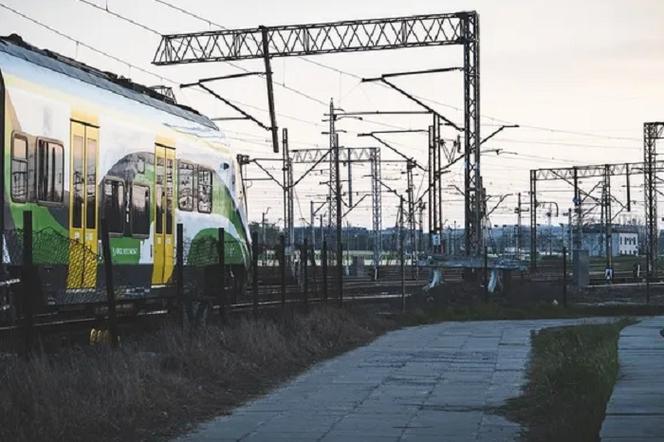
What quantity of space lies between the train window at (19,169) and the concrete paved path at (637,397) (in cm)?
706

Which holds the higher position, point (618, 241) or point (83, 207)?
point (618, 241)

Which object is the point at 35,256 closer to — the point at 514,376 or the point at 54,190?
the point at 54,190

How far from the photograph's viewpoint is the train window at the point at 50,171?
1335 centimetres

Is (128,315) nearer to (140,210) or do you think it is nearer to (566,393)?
(140,210)

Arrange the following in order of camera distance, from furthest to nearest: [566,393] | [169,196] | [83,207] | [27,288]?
[169,196] → [83,207] → [566,393] → [27,288]

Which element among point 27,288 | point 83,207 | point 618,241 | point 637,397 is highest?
point 618,241

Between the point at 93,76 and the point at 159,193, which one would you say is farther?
the point at 159,193

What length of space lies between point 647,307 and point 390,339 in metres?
13.1

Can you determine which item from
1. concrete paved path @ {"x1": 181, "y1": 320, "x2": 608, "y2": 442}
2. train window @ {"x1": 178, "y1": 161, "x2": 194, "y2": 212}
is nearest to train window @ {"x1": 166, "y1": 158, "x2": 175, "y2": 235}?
train window @ {"x1": 178, "y1": 161, "x2": 194, "y2": 212}

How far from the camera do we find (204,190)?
19422mm

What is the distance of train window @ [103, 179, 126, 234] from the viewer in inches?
602

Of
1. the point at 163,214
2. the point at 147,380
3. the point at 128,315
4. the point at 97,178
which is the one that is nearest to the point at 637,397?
the point at 147,380

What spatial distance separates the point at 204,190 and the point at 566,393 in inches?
386

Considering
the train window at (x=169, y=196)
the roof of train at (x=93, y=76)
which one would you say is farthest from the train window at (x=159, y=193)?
the roof of train at (x=93, y=76)
